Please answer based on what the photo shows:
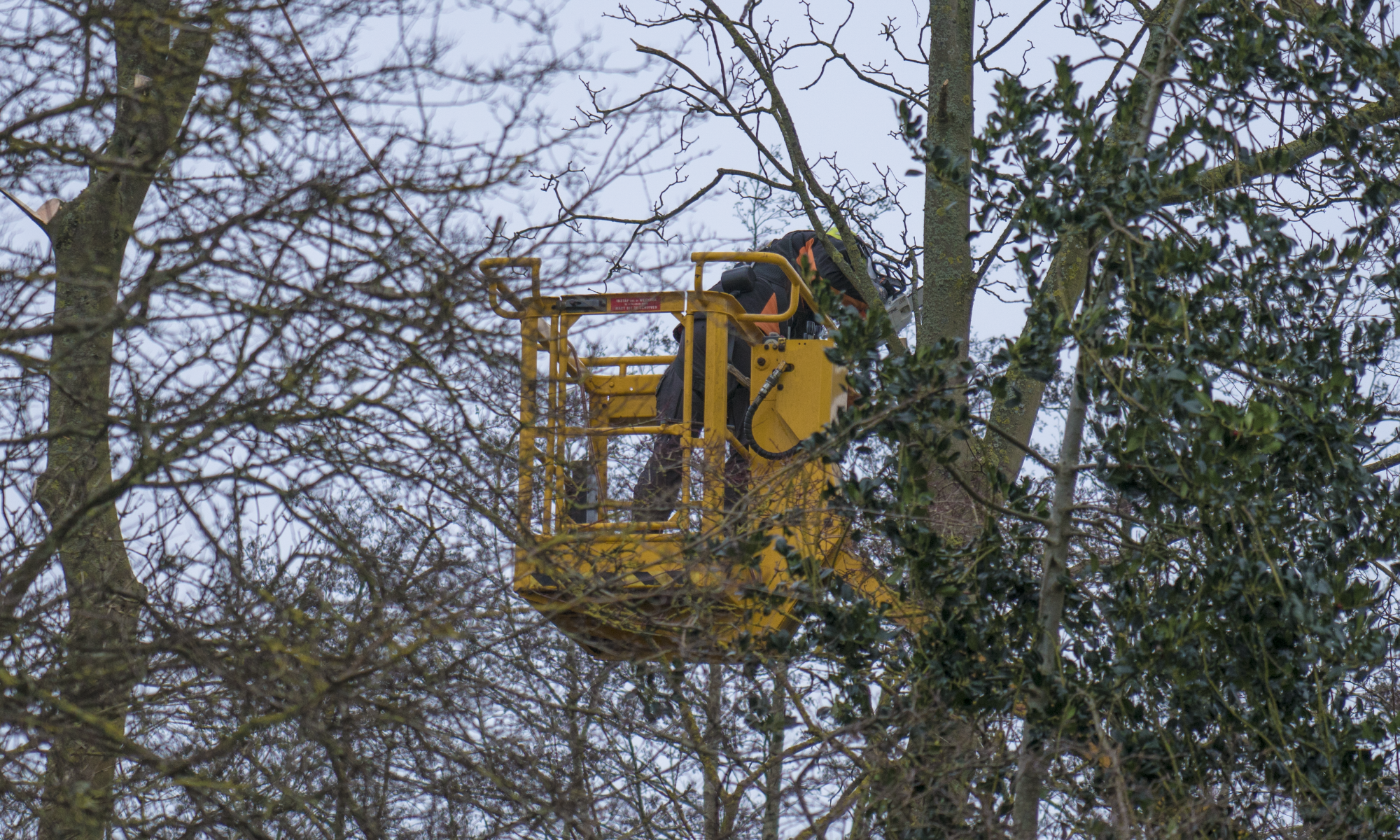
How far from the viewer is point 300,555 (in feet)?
14.1

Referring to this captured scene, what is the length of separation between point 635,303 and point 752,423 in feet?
3.29

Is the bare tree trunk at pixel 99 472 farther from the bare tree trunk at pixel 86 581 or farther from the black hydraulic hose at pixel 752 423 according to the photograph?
the black hydraulic hose at pixel 752 423

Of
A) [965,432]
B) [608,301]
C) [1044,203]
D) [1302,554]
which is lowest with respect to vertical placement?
[1302,554]

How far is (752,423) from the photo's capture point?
7301 mm

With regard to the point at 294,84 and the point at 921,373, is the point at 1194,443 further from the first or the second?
the point at 294,84

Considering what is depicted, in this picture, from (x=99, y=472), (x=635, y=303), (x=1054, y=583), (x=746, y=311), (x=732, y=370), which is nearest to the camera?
(x=1054, y=583)

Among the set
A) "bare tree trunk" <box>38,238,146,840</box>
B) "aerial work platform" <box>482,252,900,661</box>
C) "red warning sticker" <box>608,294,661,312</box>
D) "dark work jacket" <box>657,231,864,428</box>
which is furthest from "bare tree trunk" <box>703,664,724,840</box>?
"bare tree trunk" <box>38,238,146,840</box>

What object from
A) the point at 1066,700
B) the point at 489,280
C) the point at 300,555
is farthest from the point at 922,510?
the point at 300,555

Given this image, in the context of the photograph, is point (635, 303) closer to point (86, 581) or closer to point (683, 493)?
point (683, 493)

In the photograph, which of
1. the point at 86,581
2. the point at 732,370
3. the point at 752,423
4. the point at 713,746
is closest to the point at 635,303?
the point at 732,370

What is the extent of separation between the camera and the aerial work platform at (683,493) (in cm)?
472

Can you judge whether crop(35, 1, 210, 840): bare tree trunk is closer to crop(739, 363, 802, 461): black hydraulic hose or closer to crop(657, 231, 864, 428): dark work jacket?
crop(657, 231, 864, 428): dark work jacket

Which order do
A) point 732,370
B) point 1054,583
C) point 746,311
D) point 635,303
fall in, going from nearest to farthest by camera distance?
point 1054,583
point 635,303
point 732,370
point 746,311

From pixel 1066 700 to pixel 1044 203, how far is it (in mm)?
1558
